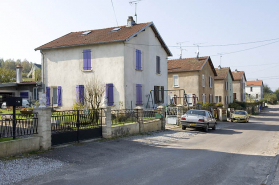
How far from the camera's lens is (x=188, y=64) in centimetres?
3797

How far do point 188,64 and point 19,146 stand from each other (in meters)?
31.5

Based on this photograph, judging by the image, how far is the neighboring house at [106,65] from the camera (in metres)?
21.5

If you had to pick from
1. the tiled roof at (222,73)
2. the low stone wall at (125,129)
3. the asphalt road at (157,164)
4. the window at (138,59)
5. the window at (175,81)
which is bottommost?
the asphalt road at (157,164)

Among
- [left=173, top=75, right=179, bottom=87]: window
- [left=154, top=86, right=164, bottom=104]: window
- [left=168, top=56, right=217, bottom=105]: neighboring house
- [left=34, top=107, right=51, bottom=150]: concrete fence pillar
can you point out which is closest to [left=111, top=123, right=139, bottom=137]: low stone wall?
[left=34, top=107, right=51, bottom=150]: concrete fence pillar

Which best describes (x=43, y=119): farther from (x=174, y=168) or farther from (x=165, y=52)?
(x=165, y=52)

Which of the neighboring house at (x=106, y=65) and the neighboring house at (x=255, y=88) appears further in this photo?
the neighboring house at (x=255, y=88)

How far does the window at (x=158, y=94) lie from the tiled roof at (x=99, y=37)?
491 cm

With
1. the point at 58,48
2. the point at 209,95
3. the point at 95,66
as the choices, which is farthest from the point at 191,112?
the point at 209,95

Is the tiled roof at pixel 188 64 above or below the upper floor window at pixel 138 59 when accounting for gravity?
above

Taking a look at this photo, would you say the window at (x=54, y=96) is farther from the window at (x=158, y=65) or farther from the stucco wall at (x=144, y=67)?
the window at (x=158, y=65)

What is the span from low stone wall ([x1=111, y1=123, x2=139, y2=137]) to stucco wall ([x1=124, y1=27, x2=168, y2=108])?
588 centimetres

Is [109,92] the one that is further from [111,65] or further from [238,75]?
[238,75]

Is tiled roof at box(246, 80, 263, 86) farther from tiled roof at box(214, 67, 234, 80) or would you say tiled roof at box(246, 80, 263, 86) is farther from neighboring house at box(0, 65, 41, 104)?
neighboring house at box(0, 65, 41, 104)

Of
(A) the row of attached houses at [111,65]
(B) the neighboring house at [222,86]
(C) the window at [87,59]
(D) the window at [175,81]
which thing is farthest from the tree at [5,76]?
(B) the neighboring house at [222,86]
